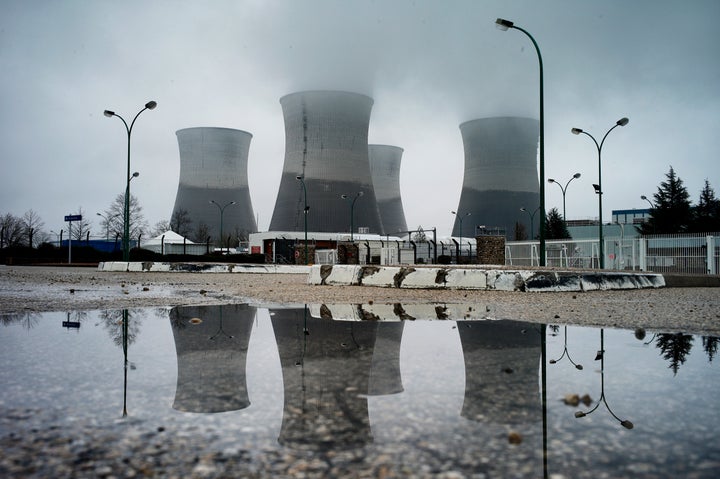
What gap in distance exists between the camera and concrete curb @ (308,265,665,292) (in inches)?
237

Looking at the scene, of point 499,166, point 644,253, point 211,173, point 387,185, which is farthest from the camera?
point 387,185

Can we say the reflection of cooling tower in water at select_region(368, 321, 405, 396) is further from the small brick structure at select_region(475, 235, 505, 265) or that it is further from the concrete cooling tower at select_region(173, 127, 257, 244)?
the concrete cooling tower at select_region(173, 127, 257, 244)

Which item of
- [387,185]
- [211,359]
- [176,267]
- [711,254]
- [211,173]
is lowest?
[211,359]

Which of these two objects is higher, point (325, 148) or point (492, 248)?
point (325, 148)

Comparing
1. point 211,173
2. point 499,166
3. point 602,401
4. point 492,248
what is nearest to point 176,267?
point 492,248

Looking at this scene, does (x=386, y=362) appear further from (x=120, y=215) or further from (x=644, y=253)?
(x=120, y=215)

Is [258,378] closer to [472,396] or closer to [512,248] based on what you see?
[472,396]

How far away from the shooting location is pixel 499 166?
41.1 metres

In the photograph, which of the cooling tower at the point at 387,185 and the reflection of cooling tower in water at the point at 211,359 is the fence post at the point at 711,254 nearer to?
the reflection of cooling tower in water at the point at 211,359

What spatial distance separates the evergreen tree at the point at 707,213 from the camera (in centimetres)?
3844

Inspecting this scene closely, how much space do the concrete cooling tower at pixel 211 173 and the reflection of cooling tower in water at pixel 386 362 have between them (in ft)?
144

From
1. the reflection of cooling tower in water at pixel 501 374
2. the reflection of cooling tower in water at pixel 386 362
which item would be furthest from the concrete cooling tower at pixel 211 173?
the reflection of cooling tower in water at pixel 501 374

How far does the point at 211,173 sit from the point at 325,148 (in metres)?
13.3

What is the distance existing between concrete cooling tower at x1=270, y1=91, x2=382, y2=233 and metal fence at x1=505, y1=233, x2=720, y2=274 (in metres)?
19.4
